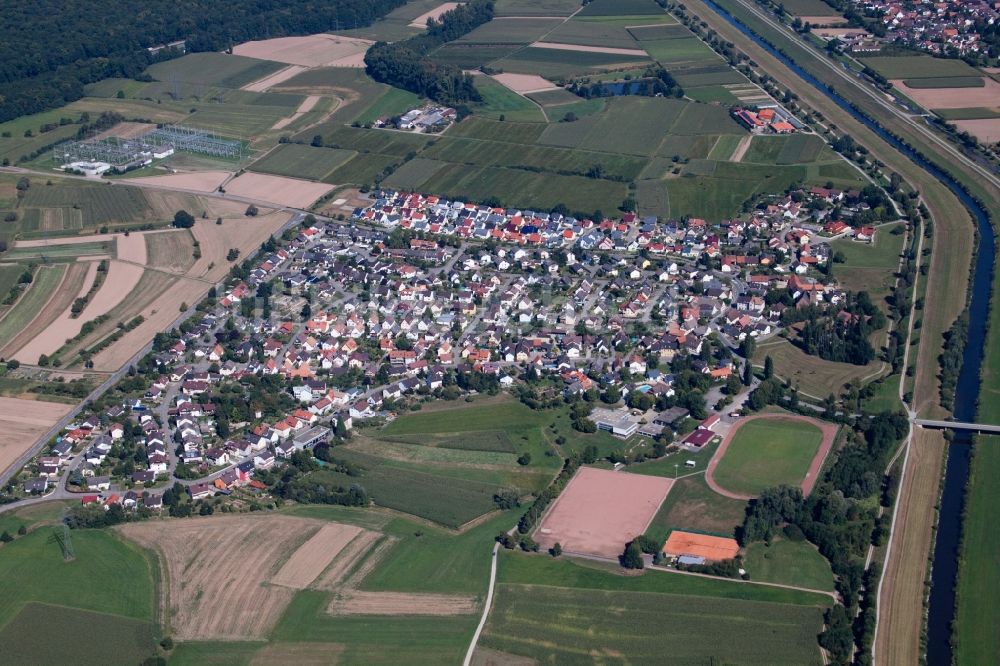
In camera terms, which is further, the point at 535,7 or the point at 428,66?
the point at 535,7

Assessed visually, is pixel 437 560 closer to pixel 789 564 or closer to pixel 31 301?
pixel 789 564

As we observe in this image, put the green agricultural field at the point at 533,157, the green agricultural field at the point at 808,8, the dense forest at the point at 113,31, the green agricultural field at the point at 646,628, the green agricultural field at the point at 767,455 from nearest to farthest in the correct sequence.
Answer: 1. the green agricultural field at the point at 646,628
2. the green agricultural field at the point at 767,455
3. the green agricultural field at the point at 533,157
4. the dense forest at the point at 113,31
5. the green agricultural field at the point at 808,8

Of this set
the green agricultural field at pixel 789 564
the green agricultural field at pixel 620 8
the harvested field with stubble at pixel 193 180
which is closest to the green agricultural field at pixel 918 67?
the green agricultural field at pixel 620 8

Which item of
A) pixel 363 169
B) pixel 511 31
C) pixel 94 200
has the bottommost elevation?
pixel 363 169

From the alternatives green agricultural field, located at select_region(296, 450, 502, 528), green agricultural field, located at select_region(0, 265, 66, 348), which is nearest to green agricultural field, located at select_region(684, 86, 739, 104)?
green agricultural field, located at select_region(0, 265, 66, 348)

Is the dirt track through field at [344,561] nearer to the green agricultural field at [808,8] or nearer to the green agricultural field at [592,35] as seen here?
the green agricultural field at [592,35]

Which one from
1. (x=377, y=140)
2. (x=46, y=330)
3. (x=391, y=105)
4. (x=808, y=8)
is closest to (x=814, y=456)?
(x=46, y=330)

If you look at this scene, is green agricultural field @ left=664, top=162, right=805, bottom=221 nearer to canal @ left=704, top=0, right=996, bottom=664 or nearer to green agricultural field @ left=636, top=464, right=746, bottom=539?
canal @ left=704, top=0, right=996, bottom=664
